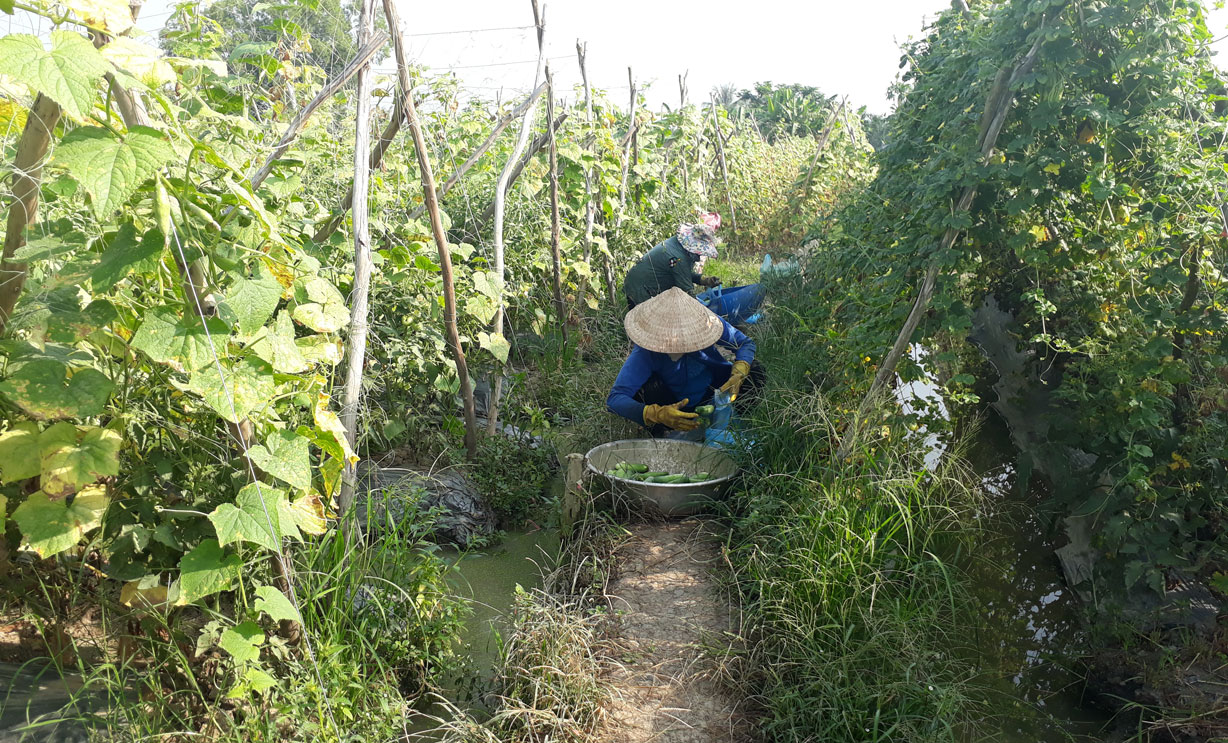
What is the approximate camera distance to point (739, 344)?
4.50 metres

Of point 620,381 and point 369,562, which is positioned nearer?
point 369,562

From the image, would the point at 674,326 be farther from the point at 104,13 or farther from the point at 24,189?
the point at 104,13

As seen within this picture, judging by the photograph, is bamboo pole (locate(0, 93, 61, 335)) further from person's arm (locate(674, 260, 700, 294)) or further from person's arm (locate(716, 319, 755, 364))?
person's arm (locate(674, 260, 700, 294))

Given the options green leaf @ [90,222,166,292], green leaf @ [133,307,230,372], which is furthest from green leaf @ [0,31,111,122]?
green leaf @ [133,307,230,372]

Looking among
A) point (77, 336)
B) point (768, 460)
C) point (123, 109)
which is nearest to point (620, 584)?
point (768, 460)

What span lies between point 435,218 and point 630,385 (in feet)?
4.59

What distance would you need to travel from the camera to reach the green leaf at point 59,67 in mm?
1340

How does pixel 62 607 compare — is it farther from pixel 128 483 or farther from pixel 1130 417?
pixel 1130 417

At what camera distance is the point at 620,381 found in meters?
4.30

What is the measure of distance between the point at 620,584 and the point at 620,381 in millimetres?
1379

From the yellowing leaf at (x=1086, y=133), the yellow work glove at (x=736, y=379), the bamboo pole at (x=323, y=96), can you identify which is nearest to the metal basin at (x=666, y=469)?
the yellow work glove at (x=736, y=379)

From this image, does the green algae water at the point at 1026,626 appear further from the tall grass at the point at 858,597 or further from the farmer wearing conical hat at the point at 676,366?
the farmer wearing conical hat at the point at 676,366

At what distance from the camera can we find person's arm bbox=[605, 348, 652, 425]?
4.23 m

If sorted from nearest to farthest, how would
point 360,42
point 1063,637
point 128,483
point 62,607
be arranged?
point 128,483 < point 62,607 < point 360,42 < point 1063,637
